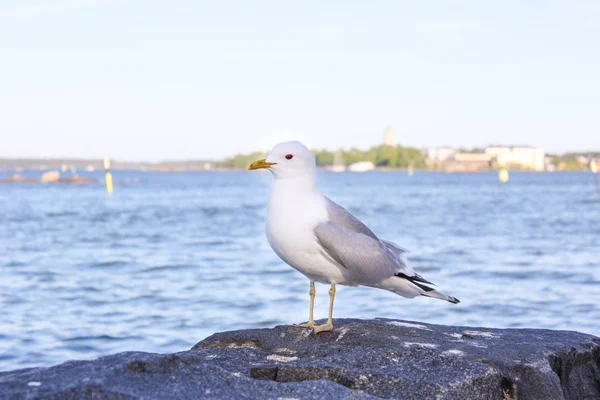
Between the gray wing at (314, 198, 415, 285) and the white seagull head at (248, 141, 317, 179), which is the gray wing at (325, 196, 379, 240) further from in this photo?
the white seagull head at (248, 141, 317, 179)

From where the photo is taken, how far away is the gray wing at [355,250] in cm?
453

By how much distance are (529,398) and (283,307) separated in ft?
28.9

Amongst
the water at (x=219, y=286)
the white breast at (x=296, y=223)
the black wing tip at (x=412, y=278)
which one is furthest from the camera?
the water at (x=219, y=286)

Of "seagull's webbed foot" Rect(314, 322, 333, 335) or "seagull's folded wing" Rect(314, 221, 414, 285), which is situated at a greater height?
"seagull's folded wing" Rect(314, 221, 414, 285)

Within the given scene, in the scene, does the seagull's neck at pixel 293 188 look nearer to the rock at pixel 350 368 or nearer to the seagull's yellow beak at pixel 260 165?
the seagull's yellow beak at pixel 260 165

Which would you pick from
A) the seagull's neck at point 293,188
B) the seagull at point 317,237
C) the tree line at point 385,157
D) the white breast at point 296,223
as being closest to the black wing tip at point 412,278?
the seagull at point 317,237

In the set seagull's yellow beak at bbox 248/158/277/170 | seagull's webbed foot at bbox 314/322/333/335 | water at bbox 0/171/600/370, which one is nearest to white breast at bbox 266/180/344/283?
seagull's yellow beak at bbox 248/158/277/170

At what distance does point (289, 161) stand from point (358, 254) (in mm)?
642

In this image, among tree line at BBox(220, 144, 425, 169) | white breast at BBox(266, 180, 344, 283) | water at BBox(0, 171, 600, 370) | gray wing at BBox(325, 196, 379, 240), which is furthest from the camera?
tree line at BBox(220, 144, 425, 169)

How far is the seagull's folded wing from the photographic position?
452 centimetres

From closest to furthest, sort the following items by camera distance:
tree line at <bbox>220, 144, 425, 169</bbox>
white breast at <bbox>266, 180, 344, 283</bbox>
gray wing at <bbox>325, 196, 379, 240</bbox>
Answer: white breast at <bbox>266, 180, 344, 283</bbox> → gray wing at <bbox>325, 196, 379, 240</bbox> → tree line at <bbox>220, 144, 425, 169</bbox>

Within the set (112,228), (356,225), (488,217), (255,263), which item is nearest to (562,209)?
(488,217)

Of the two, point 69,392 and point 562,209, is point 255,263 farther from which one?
point 562,209

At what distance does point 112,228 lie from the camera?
33031mm
